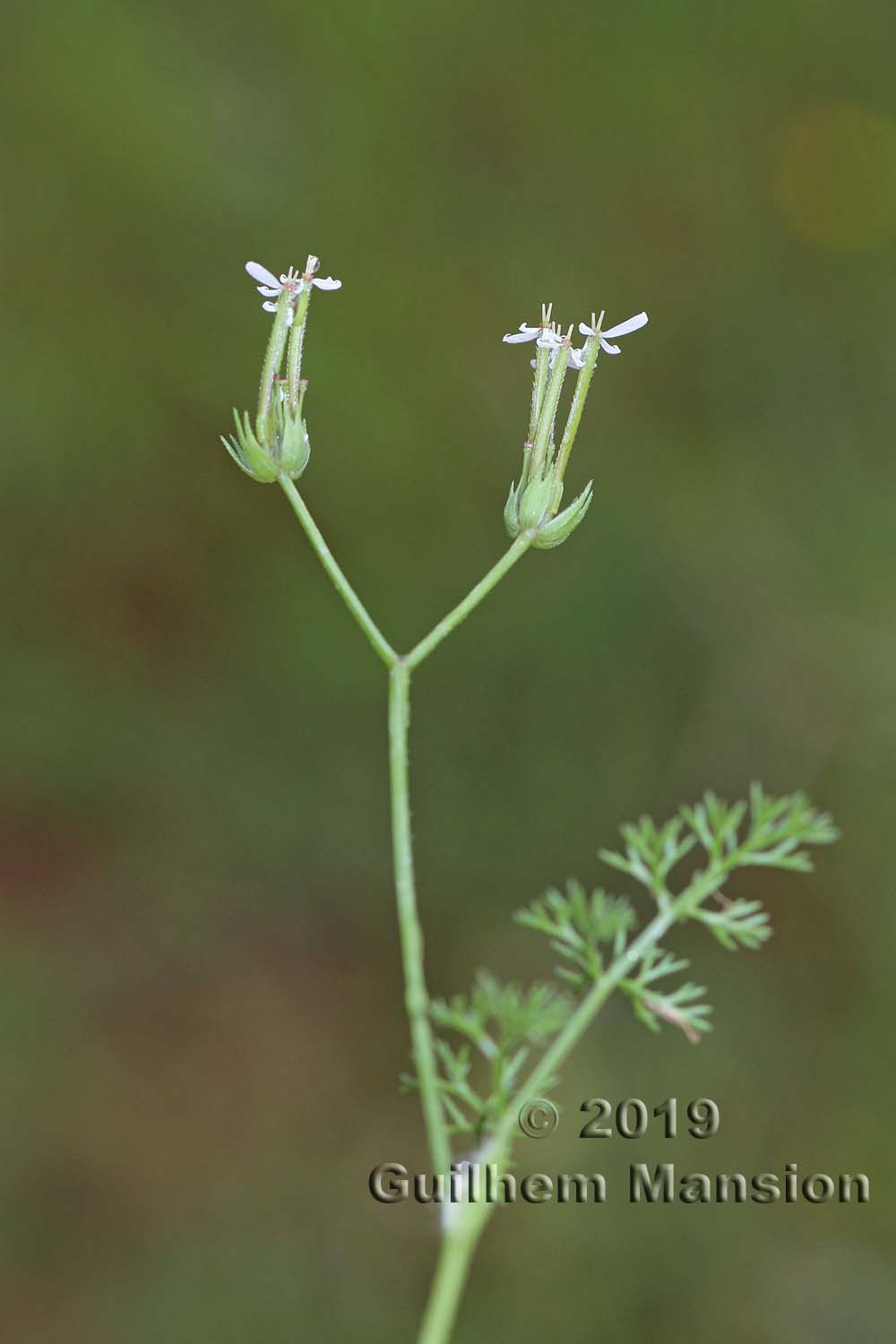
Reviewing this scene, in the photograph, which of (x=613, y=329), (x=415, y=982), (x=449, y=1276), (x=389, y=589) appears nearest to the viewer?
(x=449, y=1276)

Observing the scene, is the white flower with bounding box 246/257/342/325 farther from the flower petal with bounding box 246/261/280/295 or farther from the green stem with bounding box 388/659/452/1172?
the green stem with bounding box 388/659/452/1172

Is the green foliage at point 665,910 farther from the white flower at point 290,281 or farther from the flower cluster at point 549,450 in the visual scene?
the white flower at point 290,281

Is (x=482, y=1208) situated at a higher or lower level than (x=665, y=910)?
lower

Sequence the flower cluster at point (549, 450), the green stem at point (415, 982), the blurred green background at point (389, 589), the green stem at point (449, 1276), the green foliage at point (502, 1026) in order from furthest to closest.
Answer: the blurred green background at point (389, 589) → the flower cluster at point (549, 450) → the green foliage at point (502, 1026) → the green stem at point (415, 982) → the green stem at point (449, 1276)

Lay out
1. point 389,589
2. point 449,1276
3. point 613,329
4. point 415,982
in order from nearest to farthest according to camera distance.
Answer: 1. point 449,1276
2. point 415,982
3. point 613,329
4. point 389,589

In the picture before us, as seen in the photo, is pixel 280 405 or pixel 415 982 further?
pixel 280 405

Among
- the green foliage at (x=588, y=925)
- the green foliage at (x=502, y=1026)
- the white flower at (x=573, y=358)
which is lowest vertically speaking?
the green foliage at (x=502, y=1026)

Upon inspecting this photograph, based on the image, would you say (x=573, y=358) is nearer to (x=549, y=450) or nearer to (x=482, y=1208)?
(x=549, y=450)

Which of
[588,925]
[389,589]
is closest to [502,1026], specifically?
[588,925]

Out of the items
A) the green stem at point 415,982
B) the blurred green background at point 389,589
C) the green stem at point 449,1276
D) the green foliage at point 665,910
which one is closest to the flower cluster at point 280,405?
the green stem at point 415,982

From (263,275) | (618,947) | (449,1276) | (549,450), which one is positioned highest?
(263,275)
